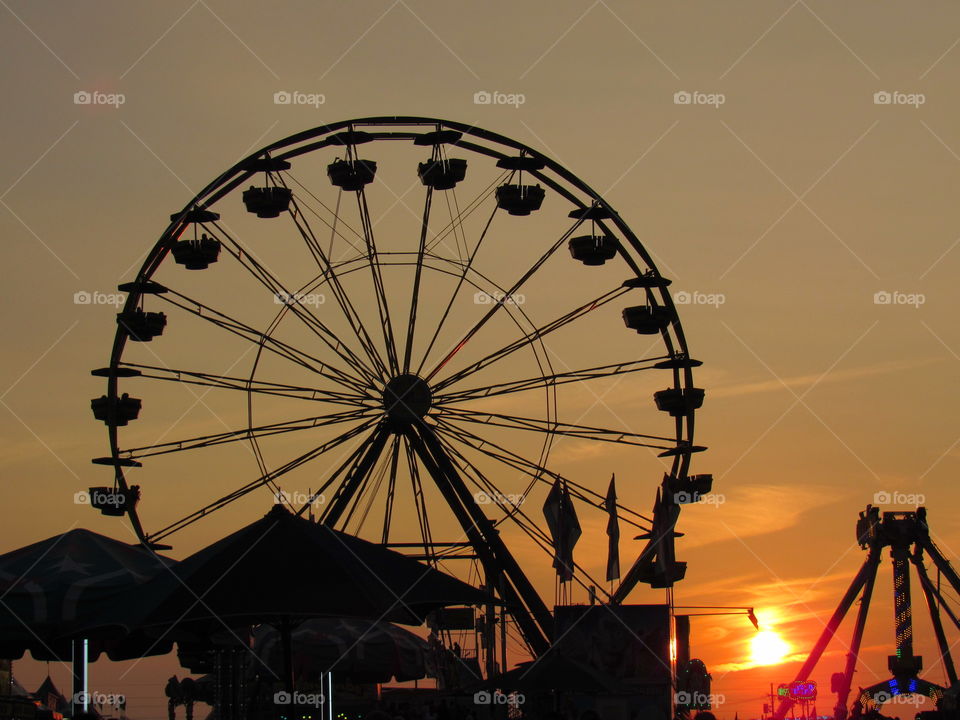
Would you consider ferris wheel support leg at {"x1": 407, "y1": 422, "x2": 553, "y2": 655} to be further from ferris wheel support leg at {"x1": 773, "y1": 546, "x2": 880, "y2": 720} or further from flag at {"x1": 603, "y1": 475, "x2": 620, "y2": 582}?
ferris wheel support leg at {"x1": 773, "y1": 546, "x2": 880, "y2": 720}

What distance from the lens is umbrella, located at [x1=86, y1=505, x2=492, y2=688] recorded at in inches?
592

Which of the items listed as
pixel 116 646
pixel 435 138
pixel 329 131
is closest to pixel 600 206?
pixel 435 138

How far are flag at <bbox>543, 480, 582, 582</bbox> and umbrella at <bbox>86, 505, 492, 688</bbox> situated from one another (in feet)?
32.6

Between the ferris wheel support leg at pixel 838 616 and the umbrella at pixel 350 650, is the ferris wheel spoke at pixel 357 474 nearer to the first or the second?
the umbrella at pixel 350 650

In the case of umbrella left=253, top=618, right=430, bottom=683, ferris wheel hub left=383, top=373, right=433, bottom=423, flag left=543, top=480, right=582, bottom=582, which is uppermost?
ferris wheel hub left=383, top=373, right=433, bottom=423

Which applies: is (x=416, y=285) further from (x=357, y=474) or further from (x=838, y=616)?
(x=838, y=616)

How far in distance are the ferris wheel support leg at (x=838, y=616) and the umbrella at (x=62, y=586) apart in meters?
56.7

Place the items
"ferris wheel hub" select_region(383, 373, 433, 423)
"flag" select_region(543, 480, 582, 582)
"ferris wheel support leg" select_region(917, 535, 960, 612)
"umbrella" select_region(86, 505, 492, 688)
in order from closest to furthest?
"umbrella" select_region(86, 505, 492, 688), "flag" select_region(543, 480, 582, 582), "ferris wheel hub" select_region(383, 373, 433, 423), "ferris wheel support leg" select_region(917, 535, 960, 612)

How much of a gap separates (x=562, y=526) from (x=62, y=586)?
36.6 ft

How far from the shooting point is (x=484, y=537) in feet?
97.8

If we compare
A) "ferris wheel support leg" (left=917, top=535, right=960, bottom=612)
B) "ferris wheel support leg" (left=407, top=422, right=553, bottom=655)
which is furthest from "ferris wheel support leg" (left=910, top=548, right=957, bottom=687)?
"ferris wheel support leg" (left=407, top=422, right=553, bottom=655)

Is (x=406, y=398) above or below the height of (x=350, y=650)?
above

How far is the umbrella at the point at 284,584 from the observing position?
15039mm

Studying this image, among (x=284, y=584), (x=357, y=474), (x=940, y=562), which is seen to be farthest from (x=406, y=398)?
(x=940, y=562)
